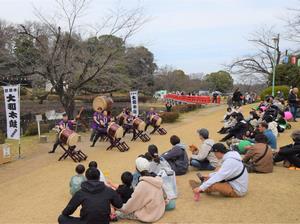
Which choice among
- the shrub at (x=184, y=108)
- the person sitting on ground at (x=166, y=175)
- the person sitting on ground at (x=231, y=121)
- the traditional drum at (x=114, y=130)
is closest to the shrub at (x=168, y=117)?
the shrub at (x=184, y=108)

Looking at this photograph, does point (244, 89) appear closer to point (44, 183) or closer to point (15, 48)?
point (15, 48)

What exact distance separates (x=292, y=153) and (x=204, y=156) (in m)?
1.87

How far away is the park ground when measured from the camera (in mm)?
5457

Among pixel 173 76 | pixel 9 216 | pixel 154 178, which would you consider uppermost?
pixel 173 76

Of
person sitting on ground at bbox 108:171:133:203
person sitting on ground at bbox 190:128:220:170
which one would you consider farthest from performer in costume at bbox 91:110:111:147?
person sitting on ground at bbox 108:171:133:203

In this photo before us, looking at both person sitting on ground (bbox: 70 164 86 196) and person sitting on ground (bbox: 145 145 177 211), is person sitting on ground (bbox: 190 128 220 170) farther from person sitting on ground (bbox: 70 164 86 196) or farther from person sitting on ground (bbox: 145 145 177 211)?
person sitting on ground (bbox: 70 164 86 196)

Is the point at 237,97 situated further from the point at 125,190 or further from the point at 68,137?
the point at 125,190

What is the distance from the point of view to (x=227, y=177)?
587 centimetres

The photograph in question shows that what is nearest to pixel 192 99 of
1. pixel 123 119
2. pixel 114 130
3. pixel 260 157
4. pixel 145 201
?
pixel 123 119

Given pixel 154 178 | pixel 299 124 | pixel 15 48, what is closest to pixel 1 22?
pixel 15 48

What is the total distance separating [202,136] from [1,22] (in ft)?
78.4

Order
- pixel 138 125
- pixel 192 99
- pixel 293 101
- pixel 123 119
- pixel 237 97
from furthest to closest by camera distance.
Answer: pixel 192 99
pixel 237 97
pixel 293 101
pixel 123 119
pixel 138 125

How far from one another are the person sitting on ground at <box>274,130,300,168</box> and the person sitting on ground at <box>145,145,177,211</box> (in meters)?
3.00

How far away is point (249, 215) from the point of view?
17.7 ft
